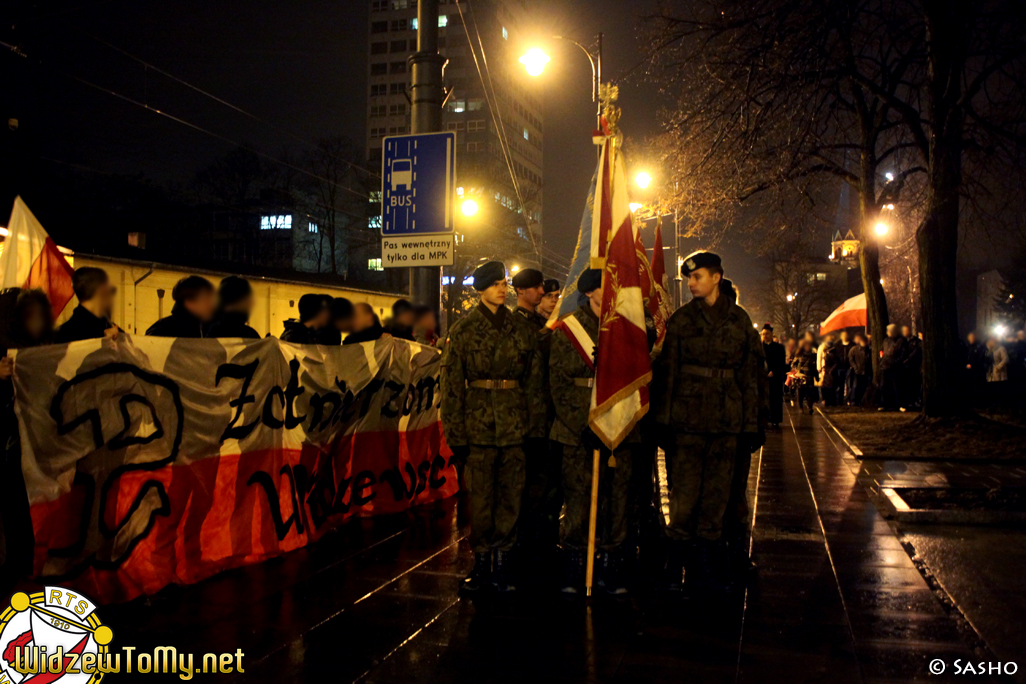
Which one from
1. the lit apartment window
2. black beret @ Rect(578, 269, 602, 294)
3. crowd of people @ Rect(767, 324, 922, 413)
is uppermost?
the lit apartment window

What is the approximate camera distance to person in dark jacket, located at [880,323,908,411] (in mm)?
17688

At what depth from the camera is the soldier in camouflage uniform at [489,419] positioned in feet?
16.6

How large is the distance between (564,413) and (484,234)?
4516cm

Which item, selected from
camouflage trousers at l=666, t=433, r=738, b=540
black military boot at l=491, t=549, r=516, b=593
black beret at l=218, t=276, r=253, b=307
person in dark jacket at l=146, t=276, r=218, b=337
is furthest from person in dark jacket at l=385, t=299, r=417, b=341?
camouflage trousers at l=666, t=433, r=738, b=540

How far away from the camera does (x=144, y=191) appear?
42.3 meters

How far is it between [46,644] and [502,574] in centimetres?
247

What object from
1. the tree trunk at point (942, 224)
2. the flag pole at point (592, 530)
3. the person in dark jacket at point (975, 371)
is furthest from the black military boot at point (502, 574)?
the person in dark jacket at point (975, 371)

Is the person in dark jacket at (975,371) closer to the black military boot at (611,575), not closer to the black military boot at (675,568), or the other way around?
the black military boot at (675,568)

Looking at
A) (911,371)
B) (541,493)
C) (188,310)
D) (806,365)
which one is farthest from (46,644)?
(911,371)

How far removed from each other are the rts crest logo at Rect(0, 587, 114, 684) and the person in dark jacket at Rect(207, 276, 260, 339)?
7.91ft

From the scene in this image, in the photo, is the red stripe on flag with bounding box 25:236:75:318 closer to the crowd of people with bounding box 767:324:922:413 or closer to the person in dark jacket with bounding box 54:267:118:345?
the person in dark jacket with bounding box 54:267:118:345

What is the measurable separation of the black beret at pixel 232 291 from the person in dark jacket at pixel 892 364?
15513 millimetres

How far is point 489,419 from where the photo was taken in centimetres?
510

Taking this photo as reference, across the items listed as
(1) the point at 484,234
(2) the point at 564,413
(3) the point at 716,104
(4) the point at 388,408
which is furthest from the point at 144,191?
(2) the point at 564,413
